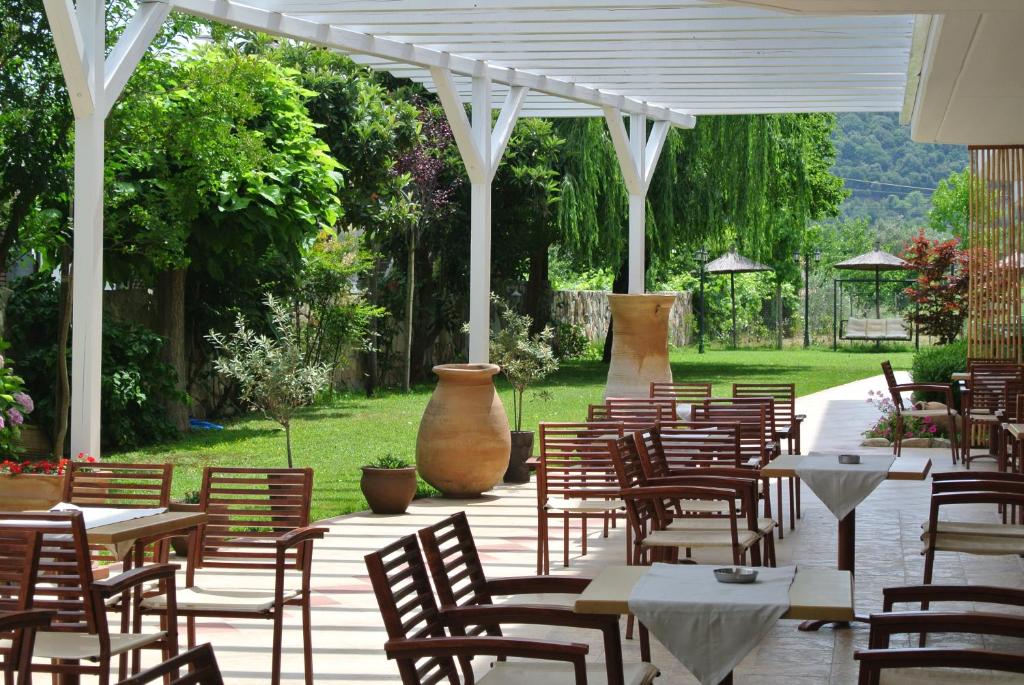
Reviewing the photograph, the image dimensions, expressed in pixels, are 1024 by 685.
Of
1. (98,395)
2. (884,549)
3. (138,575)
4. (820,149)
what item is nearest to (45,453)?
(98,395)

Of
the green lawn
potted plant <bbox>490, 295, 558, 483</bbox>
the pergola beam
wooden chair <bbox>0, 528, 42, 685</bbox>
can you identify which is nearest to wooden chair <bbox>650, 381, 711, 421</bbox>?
potted plant <bbox>490, 295, 558, 483</bbox>

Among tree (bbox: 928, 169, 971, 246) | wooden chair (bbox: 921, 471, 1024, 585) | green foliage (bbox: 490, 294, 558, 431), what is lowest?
wooden chair (bbox: 921, 471, 1024, 585)

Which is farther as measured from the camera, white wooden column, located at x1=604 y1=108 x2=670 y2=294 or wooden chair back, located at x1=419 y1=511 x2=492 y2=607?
white wooden column, located at x1=604 y1=108 x2=670 y2=294

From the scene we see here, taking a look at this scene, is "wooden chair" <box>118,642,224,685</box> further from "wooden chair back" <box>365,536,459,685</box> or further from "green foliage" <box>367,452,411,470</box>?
"green foliage" <box>367,452,411,470</box>

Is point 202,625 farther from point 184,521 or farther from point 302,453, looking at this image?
point 302,453

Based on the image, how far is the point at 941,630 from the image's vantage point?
3227 mm

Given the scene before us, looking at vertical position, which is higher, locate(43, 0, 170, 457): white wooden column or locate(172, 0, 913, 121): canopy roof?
locate(172, 0, 913, 121): canopy roof

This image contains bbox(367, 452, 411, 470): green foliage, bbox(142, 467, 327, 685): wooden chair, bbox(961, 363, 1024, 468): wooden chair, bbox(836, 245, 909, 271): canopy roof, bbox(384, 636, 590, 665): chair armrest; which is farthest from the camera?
bbox(836, 245, 909, 271): canopy roof

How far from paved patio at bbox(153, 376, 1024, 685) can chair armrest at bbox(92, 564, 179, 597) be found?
856mm

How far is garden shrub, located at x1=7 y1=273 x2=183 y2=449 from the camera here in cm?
1262

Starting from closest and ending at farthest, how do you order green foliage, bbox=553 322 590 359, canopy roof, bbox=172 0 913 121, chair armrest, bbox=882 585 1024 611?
chair armrest, bbox=882 585 1024 611
canopy roof, bbox=172 0 913 121
green foliage, bbox=553 322 590 359

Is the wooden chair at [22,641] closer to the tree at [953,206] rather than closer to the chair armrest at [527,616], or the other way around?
the chair armrest at [527,616]

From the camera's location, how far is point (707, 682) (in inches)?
136

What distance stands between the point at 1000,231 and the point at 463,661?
1081 centimetres
